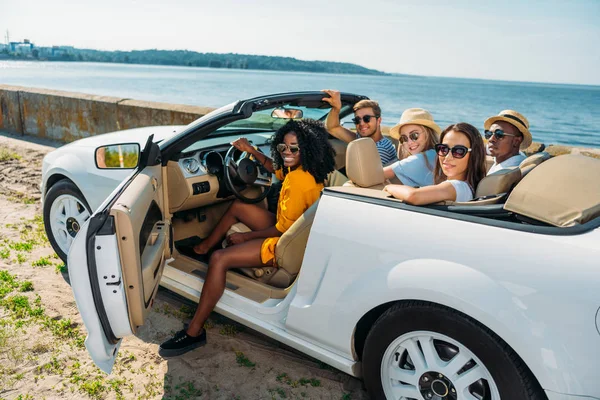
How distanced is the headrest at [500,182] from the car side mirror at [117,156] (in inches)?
85.0

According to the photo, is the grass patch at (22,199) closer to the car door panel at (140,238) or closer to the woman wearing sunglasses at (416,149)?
the car door panel at (140,238)

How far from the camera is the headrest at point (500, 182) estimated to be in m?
2.25

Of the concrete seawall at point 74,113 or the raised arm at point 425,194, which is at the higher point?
the raised arm at point 425,194

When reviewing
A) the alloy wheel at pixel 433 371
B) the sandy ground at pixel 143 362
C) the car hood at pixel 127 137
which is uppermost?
the car hood at pixel 127 137

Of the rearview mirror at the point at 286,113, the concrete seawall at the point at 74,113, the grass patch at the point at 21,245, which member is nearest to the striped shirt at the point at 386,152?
the rearview mirror at the point at 286,113

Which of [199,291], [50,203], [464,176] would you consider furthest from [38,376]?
[464,176]

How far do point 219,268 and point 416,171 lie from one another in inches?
57.6

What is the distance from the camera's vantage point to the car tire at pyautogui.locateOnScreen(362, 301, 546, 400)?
1.86 m

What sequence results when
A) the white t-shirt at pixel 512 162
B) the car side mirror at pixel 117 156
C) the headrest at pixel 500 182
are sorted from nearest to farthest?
the headrest at pixel 500 182 → the white t-shirt at pixel 512 162 → the car side mirror at pixel 117 156

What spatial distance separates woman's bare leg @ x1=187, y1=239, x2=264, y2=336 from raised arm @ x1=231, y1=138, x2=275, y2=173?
847mm

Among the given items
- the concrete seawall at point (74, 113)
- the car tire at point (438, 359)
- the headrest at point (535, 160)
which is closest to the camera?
the car tire at point (438, 359)

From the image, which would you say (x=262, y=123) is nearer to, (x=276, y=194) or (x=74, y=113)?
(x=276, y=194)

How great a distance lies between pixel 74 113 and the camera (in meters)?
9.33

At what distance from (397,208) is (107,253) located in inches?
52.3
